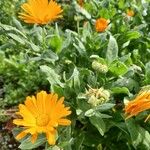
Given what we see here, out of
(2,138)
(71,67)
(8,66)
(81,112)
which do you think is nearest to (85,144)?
(81,112)

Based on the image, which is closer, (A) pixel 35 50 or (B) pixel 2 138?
(A) pixel 35 50

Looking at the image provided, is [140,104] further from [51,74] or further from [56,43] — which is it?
[56,43]

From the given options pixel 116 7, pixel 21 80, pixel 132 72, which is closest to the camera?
pixel 132 72

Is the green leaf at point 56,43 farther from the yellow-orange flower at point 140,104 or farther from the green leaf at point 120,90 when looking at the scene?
the yellow-orange flower at point 140,104

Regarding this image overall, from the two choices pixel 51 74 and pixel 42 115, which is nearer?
pixel 42 115

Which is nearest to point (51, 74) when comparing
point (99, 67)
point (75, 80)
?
point (75, 80)

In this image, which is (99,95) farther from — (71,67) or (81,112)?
(71,67)

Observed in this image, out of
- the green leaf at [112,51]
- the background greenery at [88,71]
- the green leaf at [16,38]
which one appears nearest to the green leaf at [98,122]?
the background greenery at [88,71]
